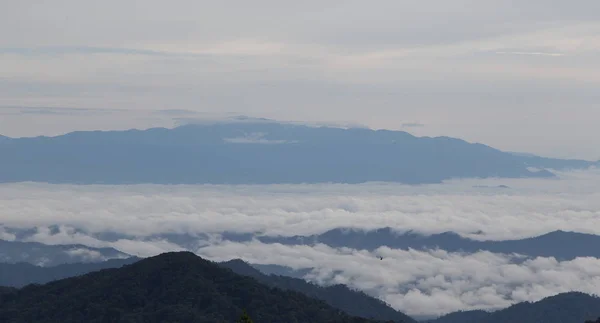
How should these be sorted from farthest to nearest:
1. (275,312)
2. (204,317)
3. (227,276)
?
(227,276) → (275,312) → (204,317)

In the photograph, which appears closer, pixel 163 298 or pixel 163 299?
pixel 163 299

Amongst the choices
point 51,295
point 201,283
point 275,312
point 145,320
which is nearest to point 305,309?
point 275,312

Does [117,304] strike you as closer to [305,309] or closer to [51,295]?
[51,295]

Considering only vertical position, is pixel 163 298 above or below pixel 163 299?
above

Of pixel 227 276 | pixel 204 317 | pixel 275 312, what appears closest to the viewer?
pixel 204 317

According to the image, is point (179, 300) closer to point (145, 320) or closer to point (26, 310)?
point (145, 320)

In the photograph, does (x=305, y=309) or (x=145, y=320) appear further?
(x=305, y=309)

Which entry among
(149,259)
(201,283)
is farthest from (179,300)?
(149,259)
